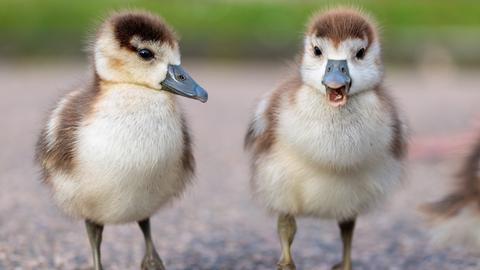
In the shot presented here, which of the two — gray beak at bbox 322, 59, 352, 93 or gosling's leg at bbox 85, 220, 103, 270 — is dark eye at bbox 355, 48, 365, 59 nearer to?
gray beak at bbox 322, 59, 352, 93

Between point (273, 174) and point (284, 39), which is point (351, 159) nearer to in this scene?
point (273, 174)

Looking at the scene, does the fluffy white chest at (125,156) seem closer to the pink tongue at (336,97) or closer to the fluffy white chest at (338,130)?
the fluffy white chest at (338,130)

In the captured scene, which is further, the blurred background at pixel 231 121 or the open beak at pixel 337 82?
the blurred background at pixel 231 121

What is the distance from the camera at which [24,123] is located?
1129 cm

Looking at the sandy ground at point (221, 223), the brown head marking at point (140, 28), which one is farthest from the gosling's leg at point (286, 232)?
the brown head marking at point (140, 28)

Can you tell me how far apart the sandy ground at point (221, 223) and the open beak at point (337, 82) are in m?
0.75

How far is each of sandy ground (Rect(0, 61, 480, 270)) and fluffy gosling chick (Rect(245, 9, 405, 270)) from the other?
45cm

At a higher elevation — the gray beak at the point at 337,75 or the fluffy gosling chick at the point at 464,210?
the gray beak at the point at 337,75

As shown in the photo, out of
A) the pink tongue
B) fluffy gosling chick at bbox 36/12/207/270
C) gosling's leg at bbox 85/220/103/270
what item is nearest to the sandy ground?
gosling's leg at bbox 85/220/103/270

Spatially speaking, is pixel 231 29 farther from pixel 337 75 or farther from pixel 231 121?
pixel 337 75

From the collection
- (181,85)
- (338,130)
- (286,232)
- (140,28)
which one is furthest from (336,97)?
(140,28)

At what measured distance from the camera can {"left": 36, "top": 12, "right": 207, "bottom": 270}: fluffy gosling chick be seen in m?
4.20

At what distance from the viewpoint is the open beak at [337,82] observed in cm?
421

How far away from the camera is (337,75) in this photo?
423 centimetres
